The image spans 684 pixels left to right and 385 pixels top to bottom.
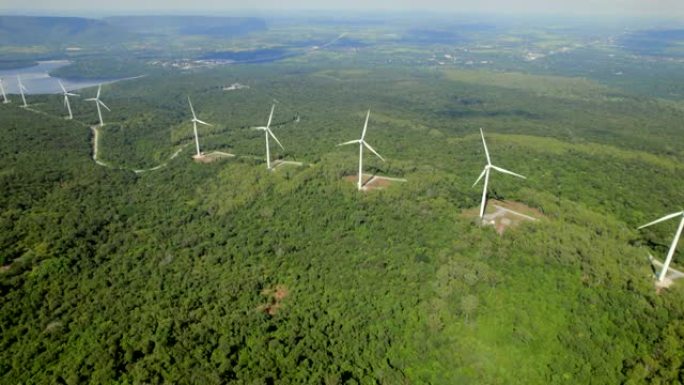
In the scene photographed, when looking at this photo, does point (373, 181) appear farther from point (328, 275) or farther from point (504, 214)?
point (328, 275)

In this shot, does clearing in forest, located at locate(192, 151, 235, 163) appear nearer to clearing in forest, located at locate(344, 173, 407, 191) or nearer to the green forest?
the green forest

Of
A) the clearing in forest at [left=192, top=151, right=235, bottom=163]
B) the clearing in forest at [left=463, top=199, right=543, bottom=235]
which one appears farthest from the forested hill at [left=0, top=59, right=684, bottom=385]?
the clearing in forest at [left=192, top=151, right=235, bottom=163]

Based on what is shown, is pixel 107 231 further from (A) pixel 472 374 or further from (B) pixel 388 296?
(A) pixel 472 374

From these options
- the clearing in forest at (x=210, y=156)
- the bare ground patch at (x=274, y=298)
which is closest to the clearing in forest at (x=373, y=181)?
the bare ground patch at (x=274, y=298)

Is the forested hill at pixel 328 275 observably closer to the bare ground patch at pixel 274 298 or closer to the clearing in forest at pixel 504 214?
the bare ground patch at pixel 274 298

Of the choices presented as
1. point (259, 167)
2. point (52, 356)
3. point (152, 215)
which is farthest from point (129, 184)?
point (52, 356)

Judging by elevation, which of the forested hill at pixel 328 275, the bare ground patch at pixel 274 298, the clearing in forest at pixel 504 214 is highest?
the clearing in forest at pixel 504 214

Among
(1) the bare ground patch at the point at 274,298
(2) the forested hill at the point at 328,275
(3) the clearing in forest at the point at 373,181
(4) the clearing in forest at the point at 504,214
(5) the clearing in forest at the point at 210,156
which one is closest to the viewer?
(2) the forested hill at the point at 328,275

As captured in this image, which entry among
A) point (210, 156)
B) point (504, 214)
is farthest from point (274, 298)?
point (210, 156)
